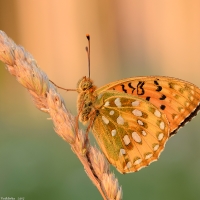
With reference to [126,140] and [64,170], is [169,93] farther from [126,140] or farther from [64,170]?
[64,170]

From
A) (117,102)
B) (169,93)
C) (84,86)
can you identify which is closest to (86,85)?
(84,86)

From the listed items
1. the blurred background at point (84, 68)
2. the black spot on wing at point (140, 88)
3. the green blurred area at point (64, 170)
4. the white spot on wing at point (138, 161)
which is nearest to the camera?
the white spot on wing at point (138, 161)

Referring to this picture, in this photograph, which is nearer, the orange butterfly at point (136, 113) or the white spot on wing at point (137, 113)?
the orange butterfly at point (136, 113)

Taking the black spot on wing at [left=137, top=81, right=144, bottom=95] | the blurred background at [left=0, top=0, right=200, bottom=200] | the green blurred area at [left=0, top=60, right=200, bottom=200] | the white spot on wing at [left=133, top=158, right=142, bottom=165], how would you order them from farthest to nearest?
1. the blurred background at [left=0, top=0, right=200, bottom=200]
2. the green blurred area at [left=0, top=60, right=200, bottom=200]
3. the black spot on wing at [left=137, top=81, right=144, bottom=95]
4. the white spot on wing at [left=133, top=158, right=142, bottom=165]

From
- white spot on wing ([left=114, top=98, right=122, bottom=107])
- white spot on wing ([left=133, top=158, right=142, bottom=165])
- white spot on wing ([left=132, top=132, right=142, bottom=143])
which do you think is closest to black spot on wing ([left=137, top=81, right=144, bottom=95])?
white spot on wing ([left=114, top=98, right=122, bottom=107])

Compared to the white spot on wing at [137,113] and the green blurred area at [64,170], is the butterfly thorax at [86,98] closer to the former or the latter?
the white spot on wing at [137,113]

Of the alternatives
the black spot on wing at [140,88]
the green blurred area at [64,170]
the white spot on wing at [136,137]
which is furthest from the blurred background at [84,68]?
the black spot on wing at [140,88]

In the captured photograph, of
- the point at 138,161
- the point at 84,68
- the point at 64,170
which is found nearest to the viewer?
the point at 138,161

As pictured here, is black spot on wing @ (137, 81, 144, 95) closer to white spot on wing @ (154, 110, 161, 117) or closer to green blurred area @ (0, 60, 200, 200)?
white spot on wing @ (154, 110, 161, 117)
